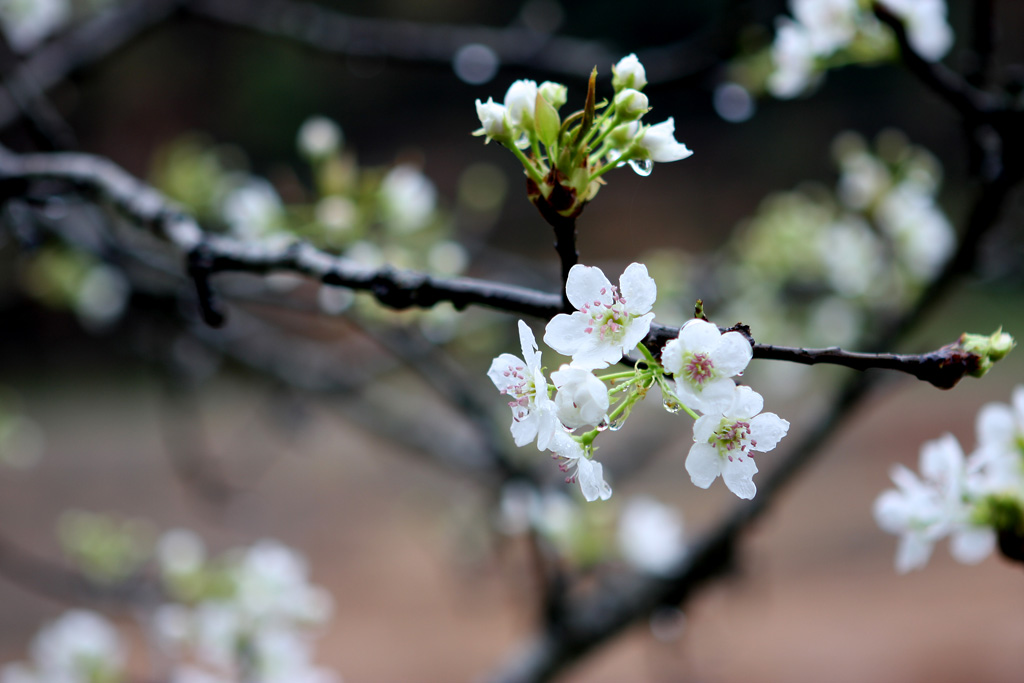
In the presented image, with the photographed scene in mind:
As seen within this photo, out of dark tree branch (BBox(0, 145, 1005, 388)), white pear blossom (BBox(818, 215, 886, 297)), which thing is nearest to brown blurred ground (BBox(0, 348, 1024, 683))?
white pear blossom (BBox(818, 215, 886, 297))

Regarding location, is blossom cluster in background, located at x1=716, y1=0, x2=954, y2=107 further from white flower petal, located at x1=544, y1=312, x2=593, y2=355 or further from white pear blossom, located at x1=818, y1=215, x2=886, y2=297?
white pear blossom, located at x1=818, y1=215, x2=886, y2=297

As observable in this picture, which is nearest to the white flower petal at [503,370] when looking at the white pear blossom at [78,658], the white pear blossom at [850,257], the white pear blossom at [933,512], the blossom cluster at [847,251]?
the white pear blossom at [933,512]

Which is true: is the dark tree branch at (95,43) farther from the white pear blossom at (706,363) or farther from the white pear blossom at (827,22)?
the white pear blossom at (706,363)

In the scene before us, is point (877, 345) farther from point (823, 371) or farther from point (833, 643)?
point (833, 643)

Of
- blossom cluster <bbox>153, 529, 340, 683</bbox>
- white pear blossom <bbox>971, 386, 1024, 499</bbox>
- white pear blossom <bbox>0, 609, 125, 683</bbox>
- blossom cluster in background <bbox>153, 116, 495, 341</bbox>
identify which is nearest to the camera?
white pear blossom <bbox>971, 386, 1024, 499</bbox>

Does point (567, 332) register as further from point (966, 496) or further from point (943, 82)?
point (943, 82)

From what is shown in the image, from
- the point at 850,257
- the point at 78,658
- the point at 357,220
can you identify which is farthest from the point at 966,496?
the point at 78,658
